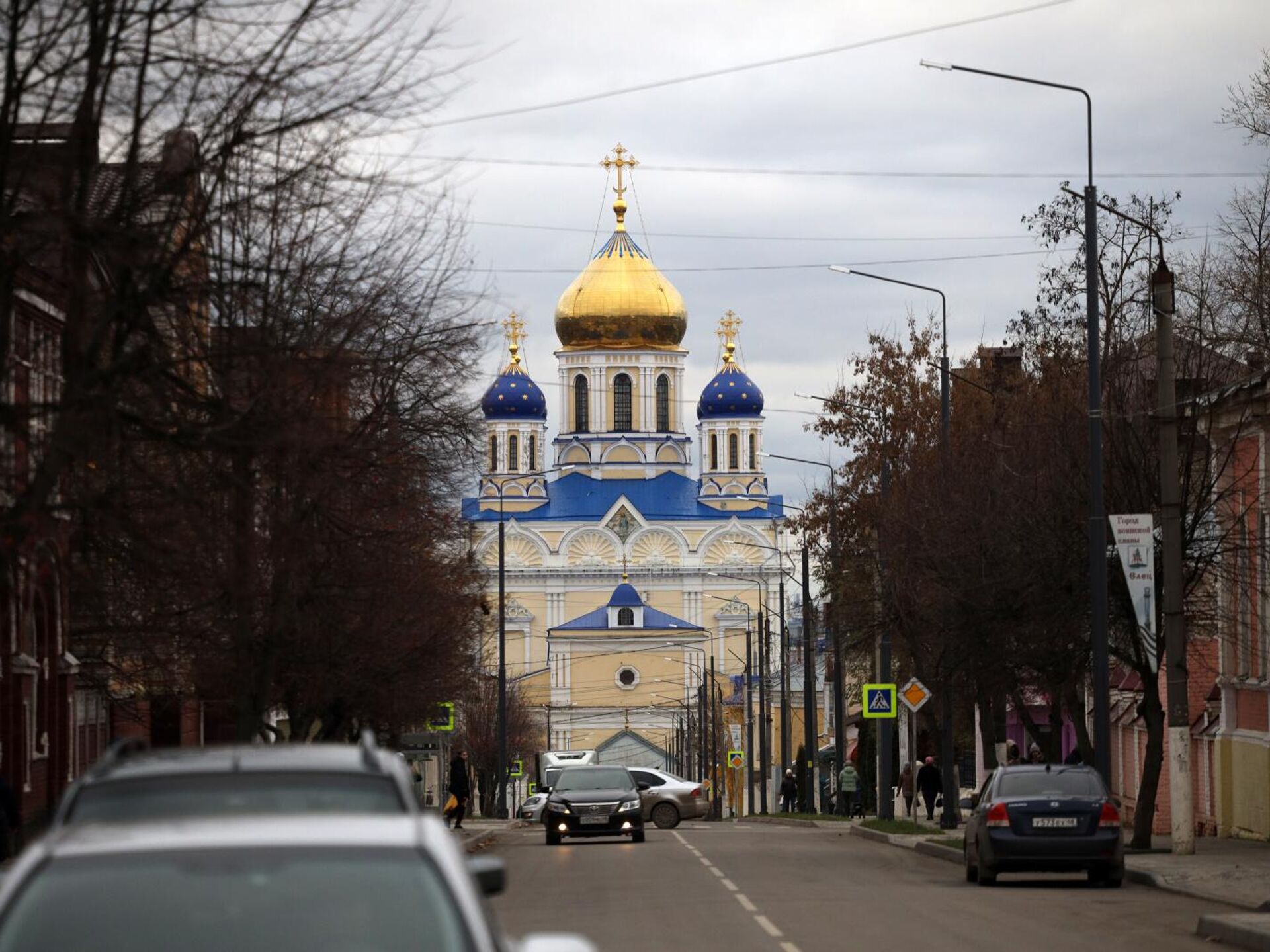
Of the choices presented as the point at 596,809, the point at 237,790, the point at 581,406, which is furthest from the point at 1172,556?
the point at 581,406

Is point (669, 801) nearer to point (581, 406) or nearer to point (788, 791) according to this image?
point (788, 791)

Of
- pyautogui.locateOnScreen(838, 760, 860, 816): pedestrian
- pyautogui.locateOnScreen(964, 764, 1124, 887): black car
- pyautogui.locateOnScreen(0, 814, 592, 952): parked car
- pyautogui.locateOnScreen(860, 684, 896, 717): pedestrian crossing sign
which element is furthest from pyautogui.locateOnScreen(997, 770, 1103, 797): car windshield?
pyautogui.locateOnScreen(838, 760, 860, 816): pedestrian

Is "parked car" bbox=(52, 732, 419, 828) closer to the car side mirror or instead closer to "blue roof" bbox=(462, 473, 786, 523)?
the car side mirror

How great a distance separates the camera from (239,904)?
252 inches

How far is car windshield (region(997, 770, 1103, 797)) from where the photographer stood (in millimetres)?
23781

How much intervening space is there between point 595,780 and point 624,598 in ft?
353

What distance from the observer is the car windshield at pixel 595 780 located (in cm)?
3950

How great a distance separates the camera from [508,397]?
152000mm

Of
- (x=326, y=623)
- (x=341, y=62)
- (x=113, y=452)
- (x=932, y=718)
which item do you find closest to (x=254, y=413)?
(x=113, y=452)

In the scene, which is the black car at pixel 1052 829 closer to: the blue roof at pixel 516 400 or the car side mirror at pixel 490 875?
the car side mirror at pixel 490 875

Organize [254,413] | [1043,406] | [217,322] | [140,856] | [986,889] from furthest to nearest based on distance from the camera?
[1043,406]
[986,889]
[217,322]
[254,413]
[140,856]

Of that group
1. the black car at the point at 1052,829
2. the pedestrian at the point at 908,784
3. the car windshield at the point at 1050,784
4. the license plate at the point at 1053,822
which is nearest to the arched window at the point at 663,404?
the pedestrian at the point at 908,784

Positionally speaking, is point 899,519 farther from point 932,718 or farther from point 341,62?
point 341,62

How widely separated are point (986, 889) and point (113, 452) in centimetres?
1151
